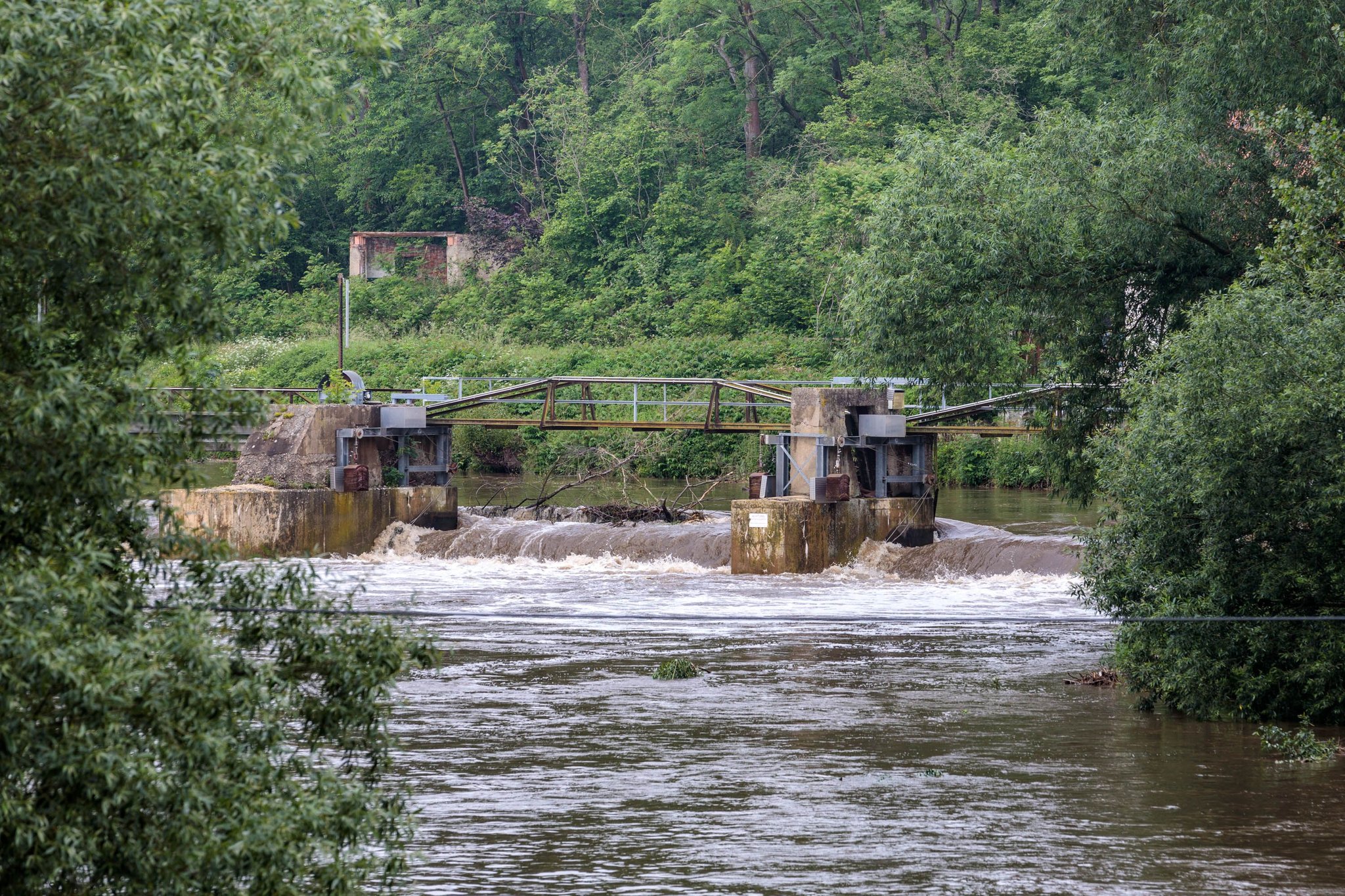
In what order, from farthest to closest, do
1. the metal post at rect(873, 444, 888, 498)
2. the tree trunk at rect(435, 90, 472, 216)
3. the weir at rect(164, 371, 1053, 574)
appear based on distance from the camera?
the tree trunk at rect(435, 90, 472, 216) < the metal post at rect(873, 444, 888, 498) < the weir at rect(164, 371, 1053, 574)

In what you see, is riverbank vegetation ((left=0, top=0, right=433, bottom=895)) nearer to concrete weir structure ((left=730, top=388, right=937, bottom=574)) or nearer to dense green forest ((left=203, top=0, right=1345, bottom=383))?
dense green forest ((left=203, top=0, right=1345, bottom=383))

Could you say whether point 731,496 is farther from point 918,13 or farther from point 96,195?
point 96,195

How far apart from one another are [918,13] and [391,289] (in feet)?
74.6

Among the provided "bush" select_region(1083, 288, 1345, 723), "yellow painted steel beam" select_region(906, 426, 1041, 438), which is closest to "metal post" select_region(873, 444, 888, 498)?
"yellow painted steel beam" select_region(906, 426, 1041, 438)

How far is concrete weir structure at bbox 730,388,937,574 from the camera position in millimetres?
28281

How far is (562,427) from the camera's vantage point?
108 ft

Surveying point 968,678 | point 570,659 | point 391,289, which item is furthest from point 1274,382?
point 391,289

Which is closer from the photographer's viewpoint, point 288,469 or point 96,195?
point 96,195

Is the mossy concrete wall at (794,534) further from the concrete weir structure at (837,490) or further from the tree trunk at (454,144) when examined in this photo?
the tree trunk at (454,144)

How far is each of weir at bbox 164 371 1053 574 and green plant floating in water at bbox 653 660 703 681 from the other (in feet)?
26.4

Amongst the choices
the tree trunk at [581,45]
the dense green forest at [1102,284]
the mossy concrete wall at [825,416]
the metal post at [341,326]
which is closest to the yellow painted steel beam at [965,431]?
the mossy concrete wall at [825,416]

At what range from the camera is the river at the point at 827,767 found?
11883mm

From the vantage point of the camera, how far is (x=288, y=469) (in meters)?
31.7

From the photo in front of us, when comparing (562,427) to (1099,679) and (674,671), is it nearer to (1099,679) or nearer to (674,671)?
(674,671)
